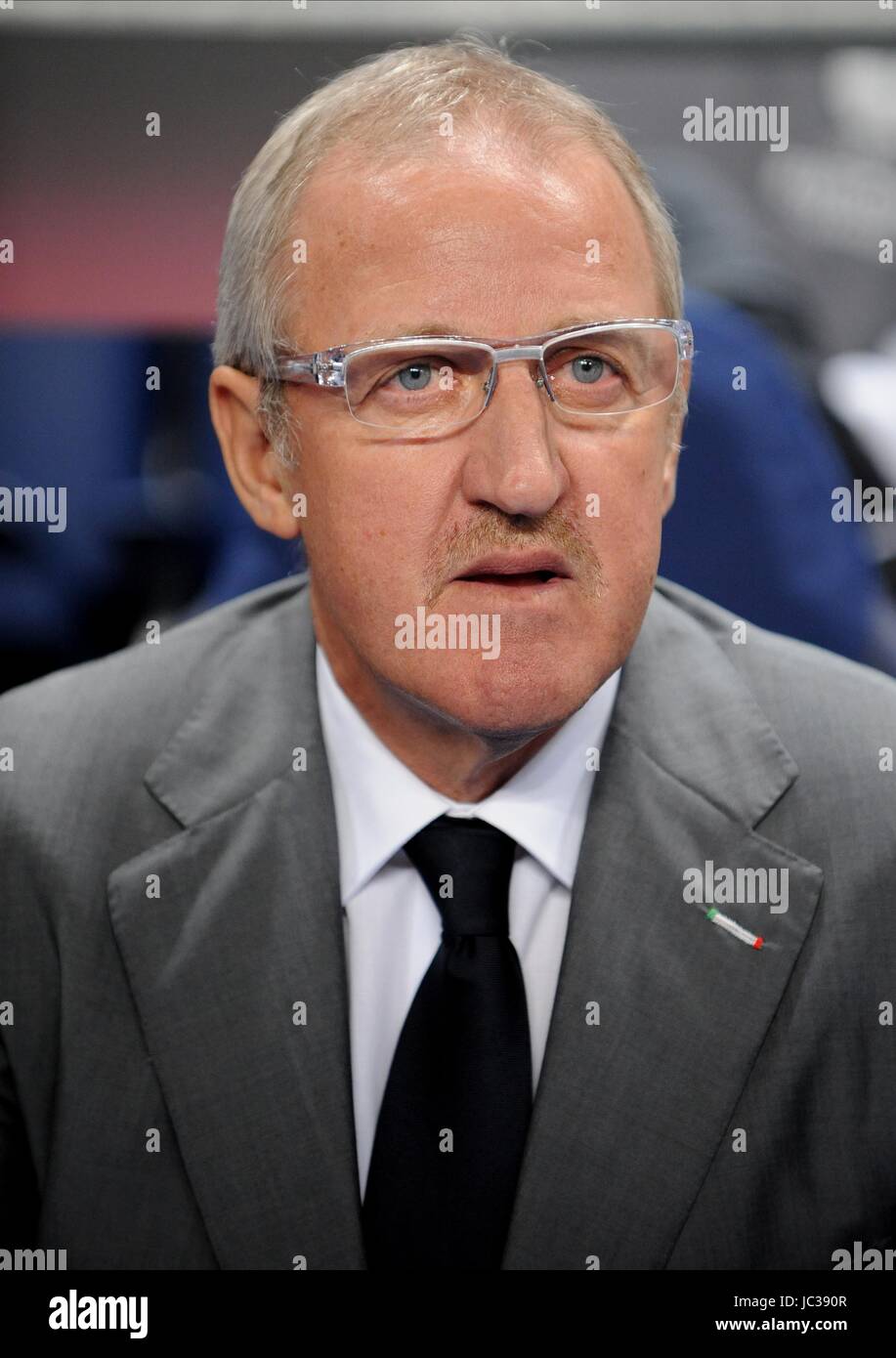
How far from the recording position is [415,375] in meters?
1.28

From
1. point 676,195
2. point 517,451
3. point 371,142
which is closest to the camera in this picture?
point 517,451

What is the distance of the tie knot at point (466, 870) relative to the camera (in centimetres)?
135

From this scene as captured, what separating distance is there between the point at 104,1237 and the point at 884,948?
2.65ft

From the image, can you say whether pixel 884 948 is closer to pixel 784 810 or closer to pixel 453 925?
pixel 784 810

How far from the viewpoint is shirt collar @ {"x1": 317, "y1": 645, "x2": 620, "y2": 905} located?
4.53 ft

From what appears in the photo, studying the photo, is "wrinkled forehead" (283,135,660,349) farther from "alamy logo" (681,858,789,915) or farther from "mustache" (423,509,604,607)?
"alamy logo" (681,858,789,915)

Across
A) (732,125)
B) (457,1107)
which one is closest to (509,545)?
(457,1107)

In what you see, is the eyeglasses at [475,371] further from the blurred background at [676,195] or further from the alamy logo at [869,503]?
the alamy logo at [869,503]

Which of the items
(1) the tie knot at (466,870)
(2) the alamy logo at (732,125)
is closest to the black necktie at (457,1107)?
(1) the tie knot at (466,870)

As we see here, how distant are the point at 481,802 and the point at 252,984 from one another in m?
0.29

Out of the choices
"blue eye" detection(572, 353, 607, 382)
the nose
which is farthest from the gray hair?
the nose

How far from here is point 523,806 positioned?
138 centimetres

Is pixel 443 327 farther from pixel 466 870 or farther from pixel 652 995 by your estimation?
pixel 652 995
